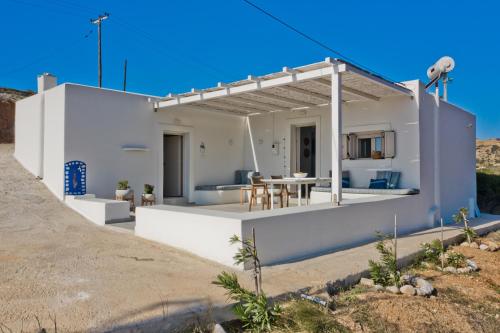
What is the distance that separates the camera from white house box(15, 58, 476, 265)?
6.24 meters

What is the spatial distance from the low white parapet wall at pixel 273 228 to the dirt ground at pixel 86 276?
26cm

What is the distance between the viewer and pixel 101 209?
8062 mm

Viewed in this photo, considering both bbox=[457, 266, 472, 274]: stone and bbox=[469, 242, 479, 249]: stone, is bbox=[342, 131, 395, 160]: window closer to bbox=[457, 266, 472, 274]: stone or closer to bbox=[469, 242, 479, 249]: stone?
bbox=[469, 242, 479, 249]: stone

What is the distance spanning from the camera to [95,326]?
3184 mm

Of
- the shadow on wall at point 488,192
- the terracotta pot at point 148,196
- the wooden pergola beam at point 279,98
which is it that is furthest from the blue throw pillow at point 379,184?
the shadow on wall at point 488,192

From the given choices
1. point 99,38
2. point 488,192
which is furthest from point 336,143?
point 99,38

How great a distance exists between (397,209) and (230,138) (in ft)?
21.9

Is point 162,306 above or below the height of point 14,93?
below

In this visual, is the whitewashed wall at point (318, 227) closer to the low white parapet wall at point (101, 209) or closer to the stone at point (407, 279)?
the stone at point (407, 279)

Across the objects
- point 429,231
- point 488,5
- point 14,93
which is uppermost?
point 488,5

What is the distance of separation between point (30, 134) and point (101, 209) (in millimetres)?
4446

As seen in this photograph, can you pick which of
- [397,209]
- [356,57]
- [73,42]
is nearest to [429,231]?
[397,209]

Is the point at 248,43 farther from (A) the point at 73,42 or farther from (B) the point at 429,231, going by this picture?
(B) the point at 429,231

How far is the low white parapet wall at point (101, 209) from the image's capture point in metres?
8.02
